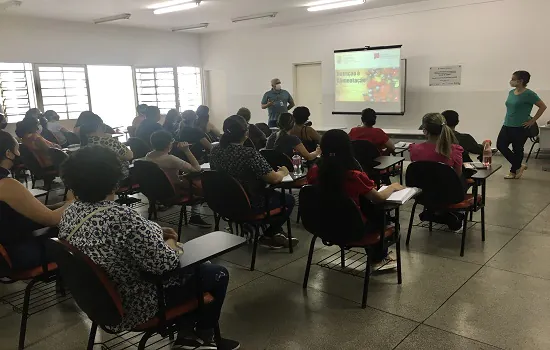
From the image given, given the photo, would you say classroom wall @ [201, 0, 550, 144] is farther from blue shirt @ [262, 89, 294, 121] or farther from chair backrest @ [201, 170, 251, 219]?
chair backrest @ [201, 170, 251, 219]

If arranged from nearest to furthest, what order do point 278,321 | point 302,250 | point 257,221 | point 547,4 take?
point 278,321
point 257,221
point 302,250
point 547,4

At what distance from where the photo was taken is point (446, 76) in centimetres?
789

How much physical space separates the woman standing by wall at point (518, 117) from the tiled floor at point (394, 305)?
98.0 inches

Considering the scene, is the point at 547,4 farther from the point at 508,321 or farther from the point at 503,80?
the point at 508,321

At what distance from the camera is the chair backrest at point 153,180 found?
3623mm

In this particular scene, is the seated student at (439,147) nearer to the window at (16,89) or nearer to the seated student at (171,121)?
the seated student at (171,121)

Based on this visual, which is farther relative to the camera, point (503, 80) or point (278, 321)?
point (503, 80)

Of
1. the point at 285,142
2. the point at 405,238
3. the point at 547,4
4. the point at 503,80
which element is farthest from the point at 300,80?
the point at 405,238

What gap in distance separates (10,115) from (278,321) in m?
8.01

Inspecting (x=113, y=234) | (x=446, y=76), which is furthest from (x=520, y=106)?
(x=113, y=234)

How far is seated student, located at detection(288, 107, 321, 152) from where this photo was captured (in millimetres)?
4625

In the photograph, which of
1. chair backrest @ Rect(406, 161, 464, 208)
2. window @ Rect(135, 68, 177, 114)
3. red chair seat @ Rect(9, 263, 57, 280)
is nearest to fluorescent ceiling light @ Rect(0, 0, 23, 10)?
window @ Rect(135, 68, 177, 114)

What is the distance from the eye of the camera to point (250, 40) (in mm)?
10641

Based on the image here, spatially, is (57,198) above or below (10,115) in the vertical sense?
below
